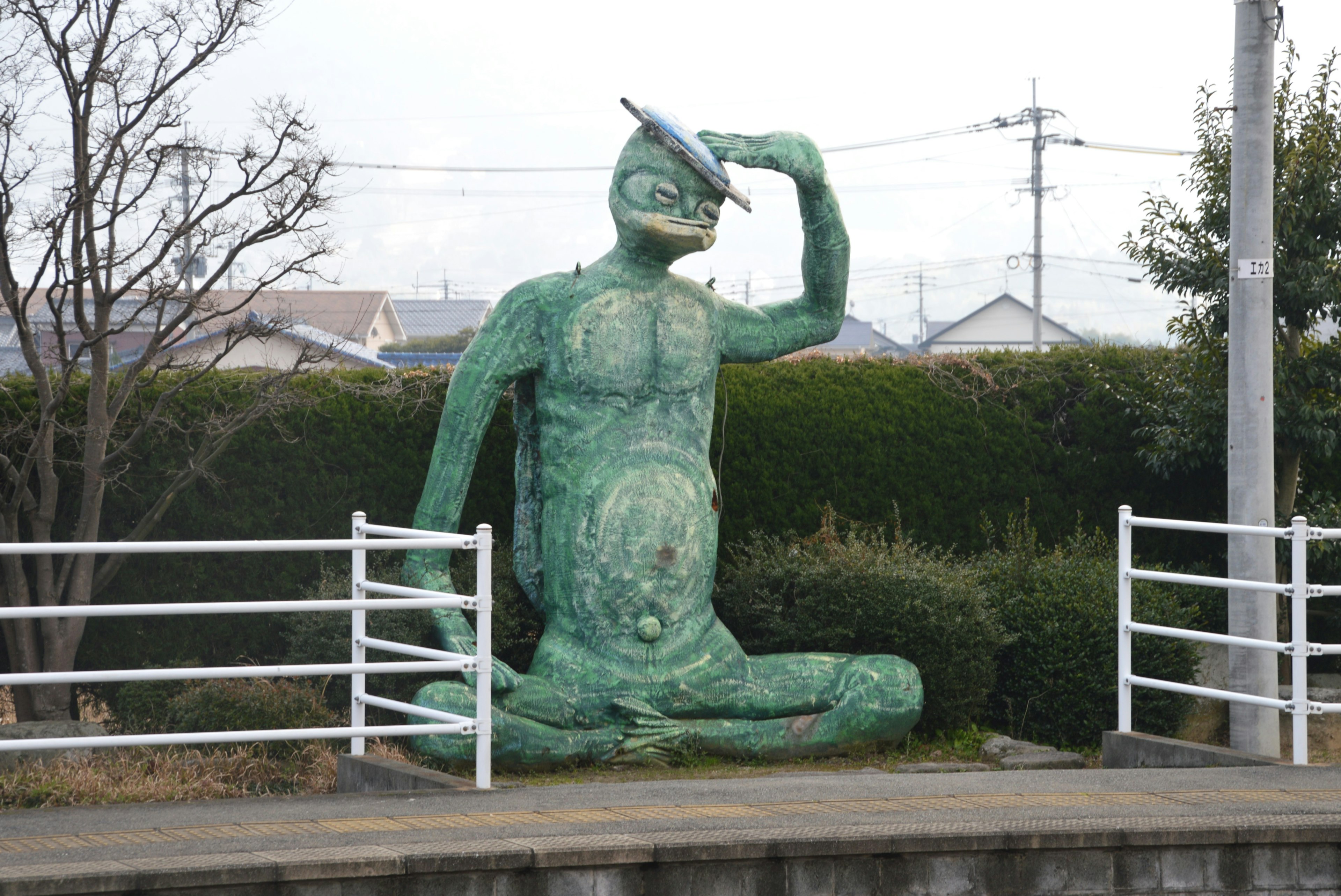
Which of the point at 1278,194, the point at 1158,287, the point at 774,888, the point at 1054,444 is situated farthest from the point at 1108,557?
the point at 774,888

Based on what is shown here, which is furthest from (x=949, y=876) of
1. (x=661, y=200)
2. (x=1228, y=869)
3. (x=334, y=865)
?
(x=661, y=200)

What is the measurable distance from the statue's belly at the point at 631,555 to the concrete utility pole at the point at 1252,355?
8.60 feet

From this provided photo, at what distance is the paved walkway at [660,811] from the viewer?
4.55 m

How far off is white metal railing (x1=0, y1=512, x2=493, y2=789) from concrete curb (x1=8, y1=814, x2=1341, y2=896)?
80cm

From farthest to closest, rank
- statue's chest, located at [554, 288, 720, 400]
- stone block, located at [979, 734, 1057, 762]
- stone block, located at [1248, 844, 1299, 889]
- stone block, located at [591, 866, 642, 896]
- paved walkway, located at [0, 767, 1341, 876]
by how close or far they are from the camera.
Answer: stone block, located at [979, 734, 1057, 762] < statue's chest, located at [554, 288, 720, 400] < stone block, located at [1248, 844, 1299, 889] < paved walkway, located at [0, 767, 1341, 876] < stone block, located at [591, 866, 642, 896]

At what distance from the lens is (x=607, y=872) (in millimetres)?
4336

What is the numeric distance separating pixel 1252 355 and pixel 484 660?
4024mm

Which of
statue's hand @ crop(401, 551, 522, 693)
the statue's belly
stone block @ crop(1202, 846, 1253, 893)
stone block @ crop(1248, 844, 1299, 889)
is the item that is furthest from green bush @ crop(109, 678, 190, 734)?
stone block @ crop(1248, 844, 1299, 889)

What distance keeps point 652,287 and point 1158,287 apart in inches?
154

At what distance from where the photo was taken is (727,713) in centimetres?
687

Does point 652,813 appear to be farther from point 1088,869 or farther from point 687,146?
point 687,146

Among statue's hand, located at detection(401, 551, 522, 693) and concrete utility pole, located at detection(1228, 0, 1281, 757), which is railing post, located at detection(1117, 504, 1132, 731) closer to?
concrete utility pole, located at detection(1228, 0, 1281, 757)

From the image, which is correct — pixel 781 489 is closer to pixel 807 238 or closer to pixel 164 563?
pixel 807 238

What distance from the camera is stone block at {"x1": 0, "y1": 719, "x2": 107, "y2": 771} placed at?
673 centimetres
